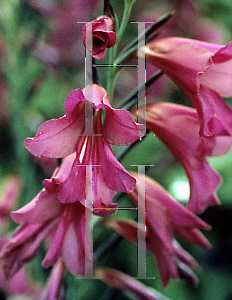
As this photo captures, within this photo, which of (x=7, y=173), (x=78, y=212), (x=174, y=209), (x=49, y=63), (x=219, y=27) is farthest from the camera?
(x=219, y=27)

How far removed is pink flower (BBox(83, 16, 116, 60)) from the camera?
0.48 meters

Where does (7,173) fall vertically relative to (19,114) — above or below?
below

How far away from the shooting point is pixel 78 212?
592mm

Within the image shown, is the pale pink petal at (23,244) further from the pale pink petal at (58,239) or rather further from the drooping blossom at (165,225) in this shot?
the drooping blossom at (165,225)

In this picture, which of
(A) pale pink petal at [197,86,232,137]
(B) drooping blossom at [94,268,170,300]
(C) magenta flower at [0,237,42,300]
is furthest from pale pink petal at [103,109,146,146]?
(C) magenta flower at [0,237,42,300]

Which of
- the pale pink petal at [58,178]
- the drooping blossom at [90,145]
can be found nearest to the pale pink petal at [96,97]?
the drooping blossom at [90,145]

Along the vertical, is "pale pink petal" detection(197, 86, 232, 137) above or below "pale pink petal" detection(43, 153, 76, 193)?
above

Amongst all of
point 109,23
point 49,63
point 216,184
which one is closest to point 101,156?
point 109,23

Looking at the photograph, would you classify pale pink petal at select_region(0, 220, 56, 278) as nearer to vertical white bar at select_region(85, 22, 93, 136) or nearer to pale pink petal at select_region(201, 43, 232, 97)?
vertical white bar at select_region(85, 22, 93, 136)

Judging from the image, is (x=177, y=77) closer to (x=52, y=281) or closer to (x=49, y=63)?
(x=52, y=281)

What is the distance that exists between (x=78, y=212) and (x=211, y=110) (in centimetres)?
25

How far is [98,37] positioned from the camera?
0.49 m

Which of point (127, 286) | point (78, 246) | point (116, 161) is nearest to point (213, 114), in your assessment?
point (116, 161)

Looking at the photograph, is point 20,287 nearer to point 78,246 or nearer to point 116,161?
point 78,246
